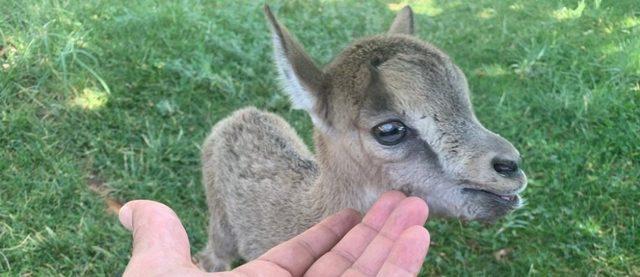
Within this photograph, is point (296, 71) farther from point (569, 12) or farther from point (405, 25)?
point (569, 12)

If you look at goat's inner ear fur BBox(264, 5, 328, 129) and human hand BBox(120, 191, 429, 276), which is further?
goat's inner ear fur BBox(264, 5, 328, 129)

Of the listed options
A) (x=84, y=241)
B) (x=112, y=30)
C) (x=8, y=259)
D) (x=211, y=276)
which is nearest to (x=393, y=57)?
(x=211, y=276)

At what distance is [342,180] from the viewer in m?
3.35

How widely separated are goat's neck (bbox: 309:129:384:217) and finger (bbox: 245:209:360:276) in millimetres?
106

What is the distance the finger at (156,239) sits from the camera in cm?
252

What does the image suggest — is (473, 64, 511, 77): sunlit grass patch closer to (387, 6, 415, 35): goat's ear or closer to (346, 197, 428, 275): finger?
(387, 6, 415, 35): goat's ear

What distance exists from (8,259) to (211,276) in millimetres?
2693

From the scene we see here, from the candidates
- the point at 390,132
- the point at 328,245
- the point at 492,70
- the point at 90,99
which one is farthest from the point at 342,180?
the point at 492,70

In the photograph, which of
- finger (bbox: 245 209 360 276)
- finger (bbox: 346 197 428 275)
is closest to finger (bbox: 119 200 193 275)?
finger (bbox: 245 209 360 276)

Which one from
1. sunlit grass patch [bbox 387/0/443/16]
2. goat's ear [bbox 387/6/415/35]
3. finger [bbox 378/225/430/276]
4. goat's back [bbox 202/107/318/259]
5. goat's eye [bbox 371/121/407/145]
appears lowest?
sunlit grass patch [bbox 387/0/443/16]

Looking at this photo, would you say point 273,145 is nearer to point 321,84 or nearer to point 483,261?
point 321,84

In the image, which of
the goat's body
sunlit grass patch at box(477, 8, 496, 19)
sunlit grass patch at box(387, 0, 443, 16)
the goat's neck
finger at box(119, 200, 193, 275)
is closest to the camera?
finger at box(119, 200, 193, 275)

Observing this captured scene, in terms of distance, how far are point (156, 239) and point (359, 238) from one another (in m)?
0.94

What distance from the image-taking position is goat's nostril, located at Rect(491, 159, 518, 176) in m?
2.76
